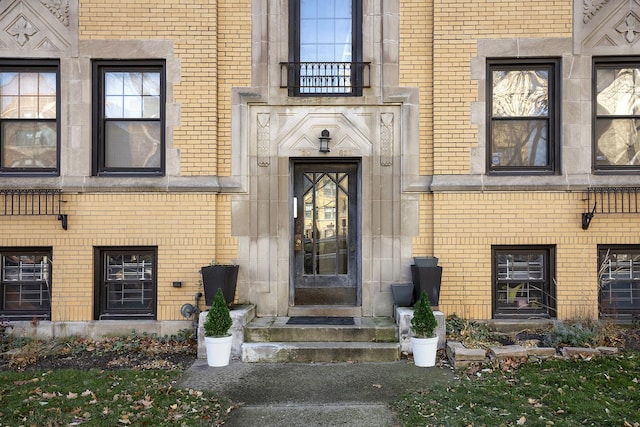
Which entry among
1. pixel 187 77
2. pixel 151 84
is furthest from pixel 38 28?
pixel 187 77

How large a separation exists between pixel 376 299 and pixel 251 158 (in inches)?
122

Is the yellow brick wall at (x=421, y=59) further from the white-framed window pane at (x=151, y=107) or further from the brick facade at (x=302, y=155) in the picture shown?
the white-framed window pane at (x=151, y=107)

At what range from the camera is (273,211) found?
24.6 ft

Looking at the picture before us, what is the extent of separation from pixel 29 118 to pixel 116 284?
3.08m

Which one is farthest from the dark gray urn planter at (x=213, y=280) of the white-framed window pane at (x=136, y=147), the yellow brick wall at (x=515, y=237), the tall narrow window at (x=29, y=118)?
the yellow brick wall at (x=515, y=237)

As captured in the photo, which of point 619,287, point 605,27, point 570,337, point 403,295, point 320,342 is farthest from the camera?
point 619,287

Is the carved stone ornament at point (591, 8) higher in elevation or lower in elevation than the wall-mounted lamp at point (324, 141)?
higher

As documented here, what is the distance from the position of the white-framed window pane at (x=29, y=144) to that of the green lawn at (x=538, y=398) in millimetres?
6668

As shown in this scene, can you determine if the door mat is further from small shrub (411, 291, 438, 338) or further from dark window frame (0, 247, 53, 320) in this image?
dark window frame (0, 247, 53, 320)

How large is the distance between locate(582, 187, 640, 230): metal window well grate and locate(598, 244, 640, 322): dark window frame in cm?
59

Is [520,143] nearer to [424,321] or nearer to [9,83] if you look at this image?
[424,321]

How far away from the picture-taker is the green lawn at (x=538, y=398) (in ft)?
14.4

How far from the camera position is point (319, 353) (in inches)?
245

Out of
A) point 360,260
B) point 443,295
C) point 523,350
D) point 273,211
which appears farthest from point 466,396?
point 273,211
